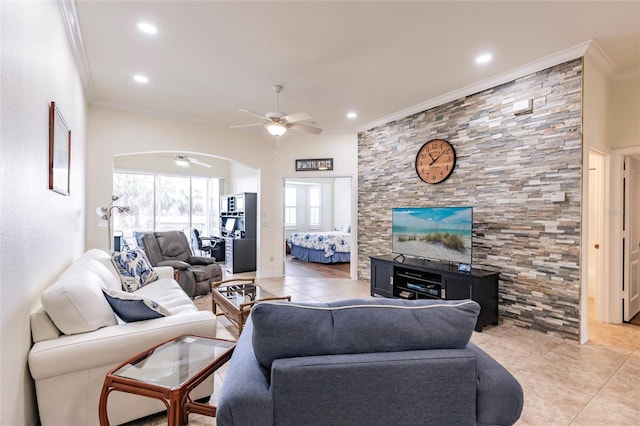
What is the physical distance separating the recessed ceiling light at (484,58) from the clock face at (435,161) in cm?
119

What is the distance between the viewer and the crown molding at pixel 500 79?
3.09 metres

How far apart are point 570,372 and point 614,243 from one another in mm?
2063

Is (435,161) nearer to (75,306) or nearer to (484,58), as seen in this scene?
(484,58)

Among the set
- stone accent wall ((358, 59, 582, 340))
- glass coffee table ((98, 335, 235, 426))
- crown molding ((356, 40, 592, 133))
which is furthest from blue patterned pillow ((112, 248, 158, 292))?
Answer: crown molding ((356, 40, 592, 133))

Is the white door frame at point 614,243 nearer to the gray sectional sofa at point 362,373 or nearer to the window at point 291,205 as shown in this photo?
the gray sectional sofa at point 362,373

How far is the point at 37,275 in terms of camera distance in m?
1.91

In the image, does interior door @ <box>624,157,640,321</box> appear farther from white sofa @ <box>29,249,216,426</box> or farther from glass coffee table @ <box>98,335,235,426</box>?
white sofa @ <box>29,249,216,426</box>

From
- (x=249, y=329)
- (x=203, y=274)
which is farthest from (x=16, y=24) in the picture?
(x=203, y=274)

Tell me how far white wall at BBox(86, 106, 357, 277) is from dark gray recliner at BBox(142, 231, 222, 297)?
728 millimetres

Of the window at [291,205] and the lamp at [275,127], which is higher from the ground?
the lamp at [275,127]

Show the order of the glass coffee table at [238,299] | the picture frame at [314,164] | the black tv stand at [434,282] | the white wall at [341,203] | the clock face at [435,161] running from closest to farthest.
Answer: the glass coffee table at [238,299] < the black tv stand at [434,282] < the clock face at [435,161] < the picture frame at [314,164] < the white wall at [341,203]

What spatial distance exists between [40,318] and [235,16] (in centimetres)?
254

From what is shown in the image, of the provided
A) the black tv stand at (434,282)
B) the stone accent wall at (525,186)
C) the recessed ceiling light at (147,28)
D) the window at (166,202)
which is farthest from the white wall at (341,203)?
the recessed ceiling light at (147,28)

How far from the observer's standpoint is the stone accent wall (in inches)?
125
